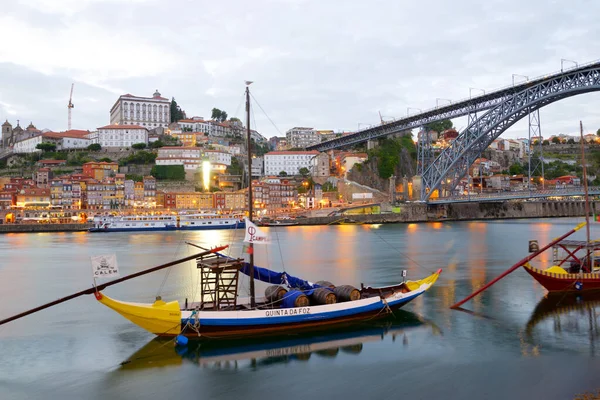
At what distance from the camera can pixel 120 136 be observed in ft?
248

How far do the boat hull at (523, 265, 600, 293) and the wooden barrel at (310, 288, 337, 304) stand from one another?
6.27 metres

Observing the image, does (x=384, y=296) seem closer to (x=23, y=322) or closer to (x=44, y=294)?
(x=23, y=322)

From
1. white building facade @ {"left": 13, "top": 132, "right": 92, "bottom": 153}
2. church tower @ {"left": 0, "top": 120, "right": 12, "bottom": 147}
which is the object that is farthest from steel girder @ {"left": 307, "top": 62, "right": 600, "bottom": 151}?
church tower @ {"left": 0, "top": 120, "right": 12, "bottom": 147}

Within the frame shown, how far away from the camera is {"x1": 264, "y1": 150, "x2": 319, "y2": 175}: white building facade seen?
247 feet

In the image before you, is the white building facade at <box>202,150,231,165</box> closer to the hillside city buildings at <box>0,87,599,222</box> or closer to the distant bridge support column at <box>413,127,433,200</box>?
the hillside city buildings at <box>0,87,599,222</box>

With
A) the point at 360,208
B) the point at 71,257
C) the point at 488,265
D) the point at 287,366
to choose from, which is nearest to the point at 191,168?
the point at 360,208

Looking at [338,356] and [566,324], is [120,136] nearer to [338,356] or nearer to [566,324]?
[338,356]

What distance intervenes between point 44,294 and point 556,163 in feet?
288

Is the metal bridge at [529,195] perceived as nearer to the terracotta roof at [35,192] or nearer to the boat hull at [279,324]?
the boat hull at [279,324]

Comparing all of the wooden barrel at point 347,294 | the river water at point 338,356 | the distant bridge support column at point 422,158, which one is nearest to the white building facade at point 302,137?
the distant bridge support column at point 422,158

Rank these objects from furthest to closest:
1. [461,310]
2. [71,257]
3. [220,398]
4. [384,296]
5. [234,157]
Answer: [234,157] < [71,257] < [461,310] < [384,296] < [220,398]

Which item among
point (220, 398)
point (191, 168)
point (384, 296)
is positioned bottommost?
point (220, 398)

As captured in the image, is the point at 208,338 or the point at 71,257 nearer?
the point at 208,338

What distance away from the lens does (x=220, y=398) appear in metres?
7.99
